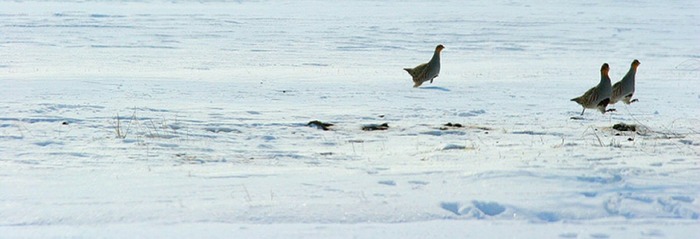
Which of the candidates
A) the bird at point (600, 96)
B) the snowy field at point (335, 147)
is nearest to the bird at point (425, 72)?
the snowy field at point (335, 147)

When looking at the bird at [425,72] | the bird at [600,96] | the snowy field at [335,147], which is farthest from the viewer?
the bird at [425,72]

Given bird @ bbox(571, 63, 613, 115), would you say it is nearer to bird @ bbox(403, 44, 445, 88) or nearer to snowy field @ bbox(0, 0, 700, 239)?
snowy field @ bbox(0, 0, 700, 239)

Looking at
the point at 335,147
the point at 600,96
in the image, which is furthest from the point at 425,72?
the point at 335,147

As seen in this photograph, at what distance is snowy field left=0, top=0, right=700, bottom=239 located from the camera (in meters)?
6.14

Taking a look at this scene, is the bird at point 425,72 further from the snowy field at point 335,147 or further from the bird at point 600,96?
the bird at point 600,96

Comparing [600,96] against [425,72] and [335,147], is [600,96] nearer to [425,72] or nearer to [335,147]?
[425,72]

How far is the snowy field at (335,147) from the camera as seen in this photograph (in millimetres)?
6137

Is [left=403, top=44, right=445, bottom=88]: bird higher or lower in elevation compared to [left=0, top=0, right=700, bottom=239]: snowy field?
Answer: higher

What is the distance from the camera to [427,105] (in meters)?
14.6

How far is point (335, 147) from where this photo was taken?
9430mm

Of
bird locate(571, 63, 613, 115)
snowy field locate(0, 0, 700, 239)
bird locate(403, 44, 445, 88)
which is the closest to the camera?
snowy field locate(0, 0, 700, 239)

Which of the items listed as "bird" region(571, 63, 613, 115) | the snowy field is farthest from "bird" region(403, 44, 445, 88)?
"bird" region(571, 63, 613, 115)

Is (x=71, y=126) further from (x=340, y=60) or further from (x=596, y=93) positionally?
(x=340, y=60)

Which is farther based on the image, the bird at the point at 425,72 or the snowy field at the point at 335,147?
the bird at the point at 425,72
